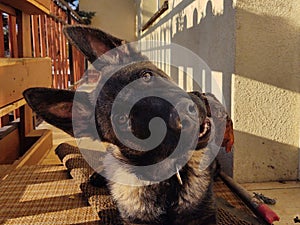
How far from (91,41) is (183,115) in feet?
1.06

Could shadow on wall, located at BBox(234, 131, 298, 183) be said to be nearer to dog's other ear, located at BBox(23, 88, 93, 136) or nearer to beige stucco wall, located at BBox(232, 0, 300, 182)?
beige stucco wall, located at BBox(232, 0, 300, 182)

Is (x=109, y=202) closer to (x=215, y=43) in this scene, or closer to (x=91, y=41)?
(x=91, y=41)

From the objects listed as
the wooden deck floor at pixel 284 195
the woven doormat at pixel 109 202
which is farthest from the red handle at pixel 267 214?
the wooden deck floor at pixel 284 195

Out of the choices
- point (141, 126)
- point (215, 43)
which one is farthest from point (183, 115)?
point (215, 43)

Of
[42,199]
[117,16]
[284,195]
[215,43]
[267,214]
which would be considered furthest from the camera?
[117,16]

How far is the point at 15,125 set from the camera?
2154 millimetres

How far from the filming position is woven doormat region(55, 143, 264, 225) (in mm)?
1066

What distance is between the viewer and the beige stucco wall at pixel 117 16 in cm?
827

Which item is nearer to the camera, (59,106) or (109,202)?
(59,106)

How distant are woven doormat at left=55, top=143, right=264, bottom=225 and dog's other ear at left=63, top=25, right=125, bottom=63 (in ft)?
1.37

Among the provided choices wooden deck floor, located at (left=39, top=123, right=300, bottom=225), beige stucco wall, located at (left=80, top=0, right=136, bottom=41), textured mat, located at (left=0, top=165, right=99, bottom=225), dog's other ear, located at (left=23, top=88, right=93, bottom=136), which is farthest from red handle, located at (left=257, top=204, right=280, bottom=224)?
beige stucco wall, located at (left=80, top=0, right=136, bottom=41)

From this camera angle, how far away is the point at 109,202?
1138mm

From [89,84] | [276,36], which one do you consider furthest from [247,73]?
[89,84]

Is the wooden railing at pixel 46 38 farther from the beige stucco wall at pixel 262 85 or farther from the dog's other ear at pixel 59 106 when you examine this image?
the beige stucco wall at pixel 262 85
